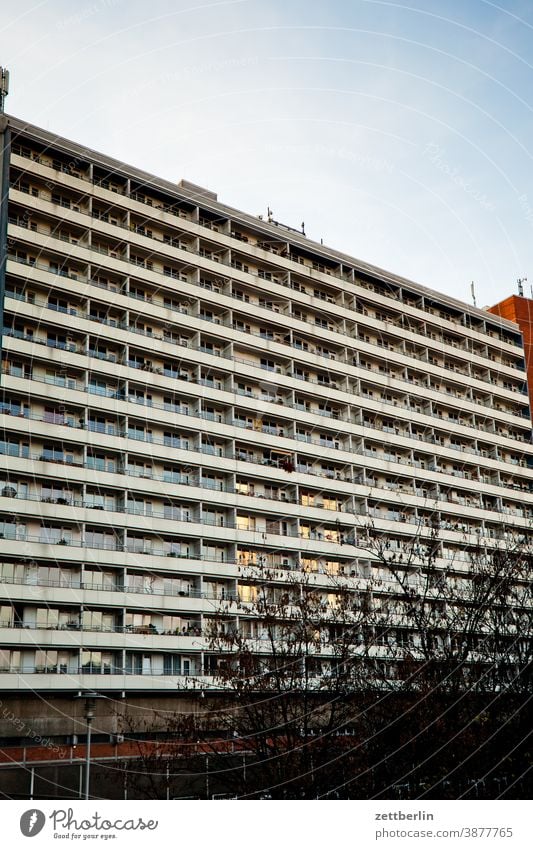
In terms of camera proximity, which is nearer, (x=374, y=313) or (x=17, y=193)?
(x=17, y=193)

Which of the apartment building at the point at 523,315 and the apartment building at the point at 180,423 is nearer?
the apartment building at the point at 180,423

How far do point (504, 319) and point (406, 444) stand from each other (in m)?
17.6

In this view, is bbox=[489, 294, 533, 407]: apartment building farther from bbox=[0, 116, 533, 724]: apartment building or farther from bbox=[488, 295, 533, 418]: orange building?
bbox=[0, 116, 533, 724]: apartment building

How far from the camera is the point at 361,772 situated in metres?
16.3

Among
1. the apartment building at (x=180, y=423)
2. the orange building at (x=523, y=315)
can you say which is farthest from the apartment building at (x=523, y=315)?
the apartment building at (x=180, y=423)

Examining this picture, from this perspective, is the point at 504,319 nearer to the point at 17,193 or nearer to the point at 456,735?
the point at 17,193

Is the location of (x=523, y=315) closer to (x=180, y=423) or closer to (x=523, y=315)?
(x=523, y=315)

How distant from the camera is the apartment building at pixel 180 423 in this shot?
38.3 metres

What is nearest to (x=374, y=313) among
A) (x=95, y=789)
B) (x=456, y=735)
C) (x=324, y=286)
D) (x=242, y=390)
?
(x=324, y=286)

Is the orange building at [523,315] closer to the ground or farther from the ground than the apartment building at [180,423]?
farther from the ground

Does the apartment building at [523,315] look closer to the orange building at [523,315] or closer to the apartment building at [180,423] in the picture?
the orange building at [523,315]

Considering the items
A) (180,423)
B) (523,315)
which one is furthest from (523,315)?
(180,423)

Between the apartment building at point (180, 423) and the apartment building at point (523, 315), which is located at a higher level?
the apartment building at point (523, 315)

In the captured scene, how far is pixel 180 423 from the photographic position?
44.0m
